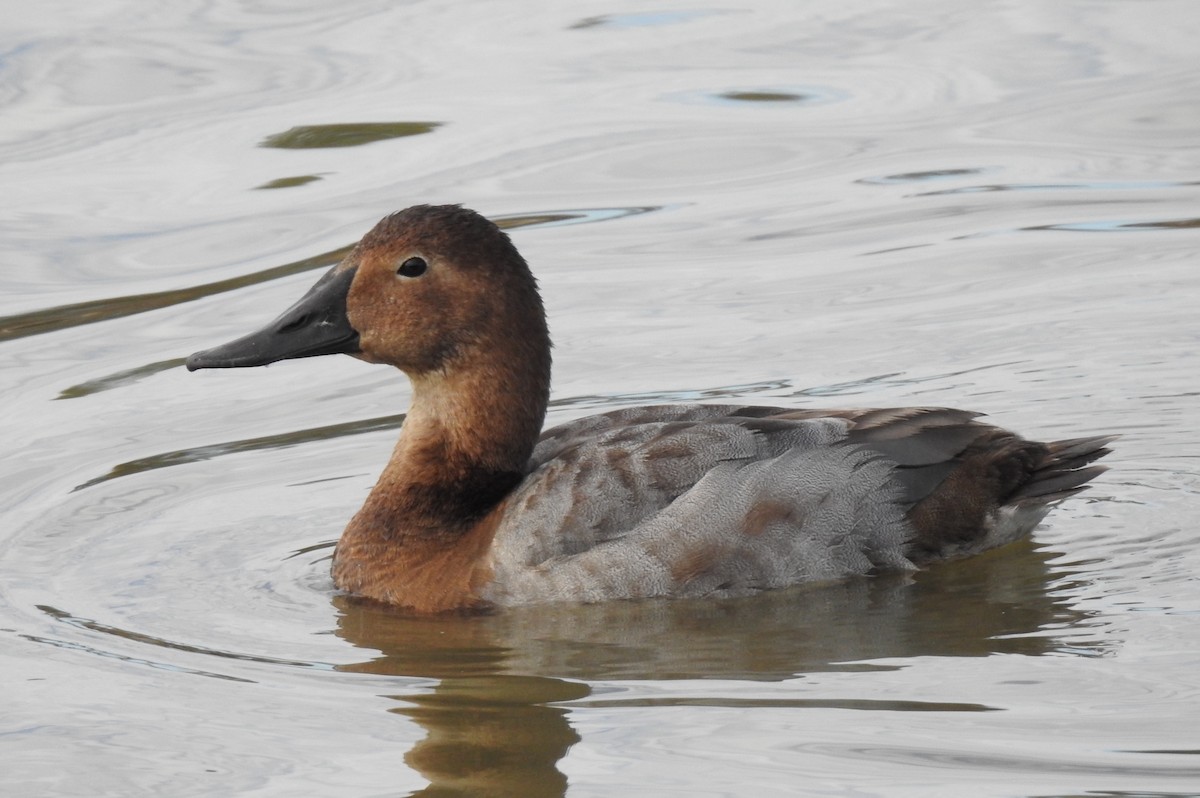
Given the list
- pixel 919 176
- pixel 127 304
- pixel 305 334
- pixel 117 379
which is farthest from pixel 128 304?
pixel 919 176

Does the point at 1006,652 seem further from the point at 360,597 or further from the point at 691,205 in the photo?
the point at 691,205

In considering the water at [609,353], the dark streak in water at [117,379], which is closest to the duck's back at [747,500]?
the water at [609,353]

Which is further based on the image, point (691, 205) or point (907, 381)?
point (691, 205)

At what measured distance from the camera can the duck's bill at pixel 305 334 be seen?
783 cm

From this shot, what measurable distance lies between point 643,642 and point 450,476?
119cm

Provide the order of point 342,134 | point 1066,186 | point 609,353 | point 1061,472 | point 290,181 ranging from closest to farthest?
point 1061,472, point 609,353, point 1066,186, point 290,181, point 342,134

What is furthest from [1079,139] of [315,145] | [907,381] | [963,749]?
[963,749]

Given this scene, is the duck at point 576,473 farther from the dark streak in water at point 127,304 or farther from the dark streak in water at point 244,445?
the dark streak in water at point 127,304

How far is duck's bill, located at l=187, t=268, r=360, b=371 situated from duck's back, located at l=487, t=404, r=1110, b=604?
94 cm

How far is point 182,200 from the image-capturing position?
12758mm

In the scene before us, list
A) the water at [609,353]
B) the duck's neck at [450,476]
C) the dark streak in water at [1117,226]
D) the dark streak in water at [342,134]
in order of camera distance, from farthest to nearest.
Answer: the dark streak in water at [342,134]
the dark streak in water at [1117,226]
the duck's neck at [450,476]
the water at [609,353]

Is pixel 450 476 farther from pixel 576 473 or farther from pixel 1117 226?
pixel 1117 226

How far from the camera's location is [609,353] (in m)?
10.4

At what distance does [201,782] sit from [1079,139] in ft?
29.2
